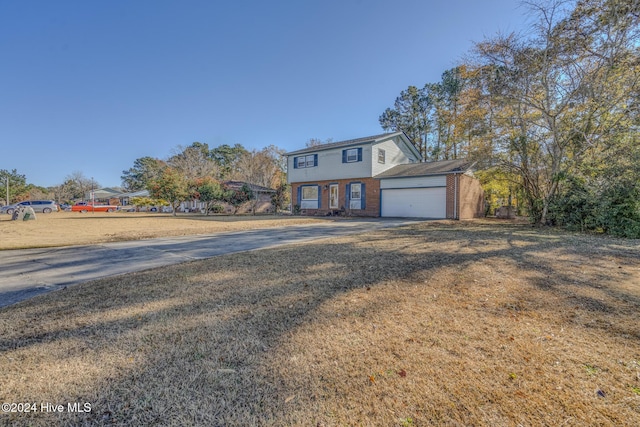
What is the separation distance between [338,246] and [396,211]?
1256 cm

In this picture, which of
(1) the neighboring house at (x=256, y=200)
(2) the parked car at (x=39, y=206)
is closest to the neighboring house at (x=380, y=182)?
(1) the neighboring house at (x=256, y=200)

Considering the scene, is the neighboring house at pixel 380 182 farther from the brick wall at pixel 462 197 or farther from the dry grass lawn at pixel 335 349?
the dry grass lawn at pixel 335 349

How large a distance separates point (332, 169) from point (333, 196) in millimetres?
2071

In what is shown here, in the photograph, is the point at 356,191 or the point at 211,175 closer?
the point at 356,191

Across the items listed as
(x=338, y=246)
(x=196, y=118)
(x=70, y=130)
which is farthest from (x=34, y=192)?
(x=338, y=246)

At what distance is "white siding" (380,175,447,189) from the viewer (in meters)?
16.6

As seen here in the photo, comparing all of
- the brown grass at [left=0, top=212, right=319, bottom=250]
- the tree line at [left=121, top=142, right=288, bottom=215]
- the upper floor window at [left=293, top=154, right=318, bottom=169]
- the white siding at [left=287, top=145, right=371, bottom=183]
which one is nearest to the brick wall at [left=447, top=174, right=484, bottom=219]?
the white siding at [left=287, top=145, right=371, bottom=183]

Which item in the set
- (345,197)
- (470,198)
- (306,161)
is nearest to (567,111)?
(470,198)

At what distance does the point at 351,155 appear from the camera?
20.4 m

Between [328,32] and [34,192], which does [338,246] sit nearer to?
[328,32]

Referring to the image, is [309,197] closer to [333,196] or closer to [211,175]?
[333,196]

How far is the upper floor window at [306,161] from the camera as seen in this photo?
2242cm

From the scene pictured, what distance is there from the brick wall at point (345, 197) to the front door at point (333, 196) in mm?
237

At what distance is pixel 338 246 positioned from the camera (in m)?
6.97
